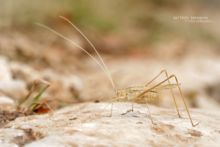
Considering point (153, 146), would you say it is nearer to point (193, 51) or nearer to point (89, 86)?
point (89, 86)

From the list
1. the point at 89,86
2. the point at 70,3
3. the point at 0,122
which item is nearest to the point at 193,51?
the point at 70,3

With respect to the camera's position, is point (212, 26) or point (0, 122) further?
point (212, 26)


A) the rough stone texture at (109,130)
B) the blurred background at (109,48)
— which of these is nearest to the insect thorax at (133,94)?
the rough stone texture at (109,130)

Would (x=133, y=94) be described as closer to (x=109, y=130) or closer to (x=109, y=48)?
(x=109, y=130)

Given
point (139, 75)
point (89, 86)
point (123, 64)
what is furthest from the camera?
point (123, 64)

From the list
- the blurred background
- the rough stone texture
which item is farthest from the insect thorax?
the blurred background

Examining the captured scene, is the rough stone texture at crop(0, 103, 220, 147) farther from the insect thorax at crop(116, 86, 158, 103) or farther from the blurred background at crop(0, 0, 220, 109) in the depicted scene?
the blurred background at crop(0, 0, 220, 109)
